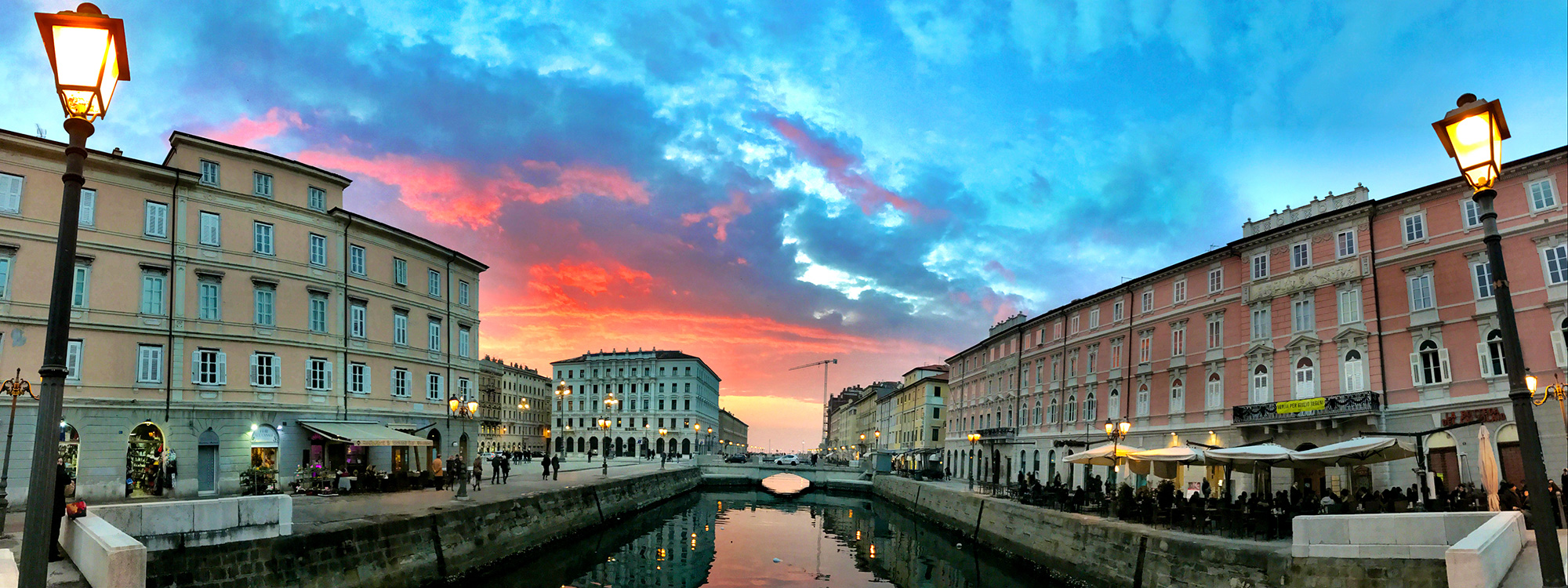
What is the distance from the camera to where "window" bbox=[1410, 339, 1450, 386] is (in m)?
31.8

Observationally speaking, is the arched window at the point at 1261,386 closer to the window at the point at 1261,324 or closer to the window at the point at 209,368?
the window at the point at 1261,324

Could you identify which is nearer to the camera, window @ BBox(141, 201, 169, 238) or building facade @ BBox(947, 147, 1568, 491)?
building facade @ BBox(947, 147, 1568, 491)

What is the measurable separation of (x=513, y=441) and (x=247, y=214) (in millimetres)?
133331

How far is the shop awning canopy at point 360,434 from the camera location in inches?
1443

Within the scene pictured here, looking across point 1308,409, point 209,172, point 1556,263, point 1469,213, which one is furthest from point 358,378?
point 1556,263

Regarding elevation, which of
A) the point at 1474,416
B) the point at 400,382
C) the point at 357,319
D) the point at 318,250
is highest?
the point at 318,250

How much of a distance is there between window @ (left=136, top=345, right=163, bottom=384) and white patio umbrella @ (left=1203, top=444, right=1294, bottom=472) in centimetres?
3837

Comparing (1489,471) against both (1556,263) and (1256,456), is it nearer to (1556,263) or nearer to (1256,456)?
(1256,456)

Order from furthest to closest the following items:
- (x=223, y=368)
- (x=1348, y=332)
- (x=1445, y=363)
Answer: (x=1348, y=332) → (x=223, y=368) → (x=1445, y=363)

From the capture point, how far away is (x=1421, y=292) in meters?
33.0

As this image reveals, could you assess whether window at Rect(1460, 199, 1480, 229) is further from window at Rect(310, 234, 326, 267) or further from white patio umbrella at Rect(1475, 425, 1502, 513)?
window at Rect(310, 234, 326, 267)

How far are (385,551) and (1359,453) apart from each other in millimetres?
27317

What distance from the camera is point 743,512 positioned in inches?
2473

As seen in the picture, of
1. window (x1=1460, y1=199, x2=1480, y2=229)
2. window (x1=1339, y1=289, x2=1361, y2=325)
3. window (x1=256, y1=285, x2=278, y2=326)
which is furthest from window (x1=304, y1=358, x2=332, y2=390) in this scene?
window (x1=1460, y1=199, x2=1480, y2=229)
